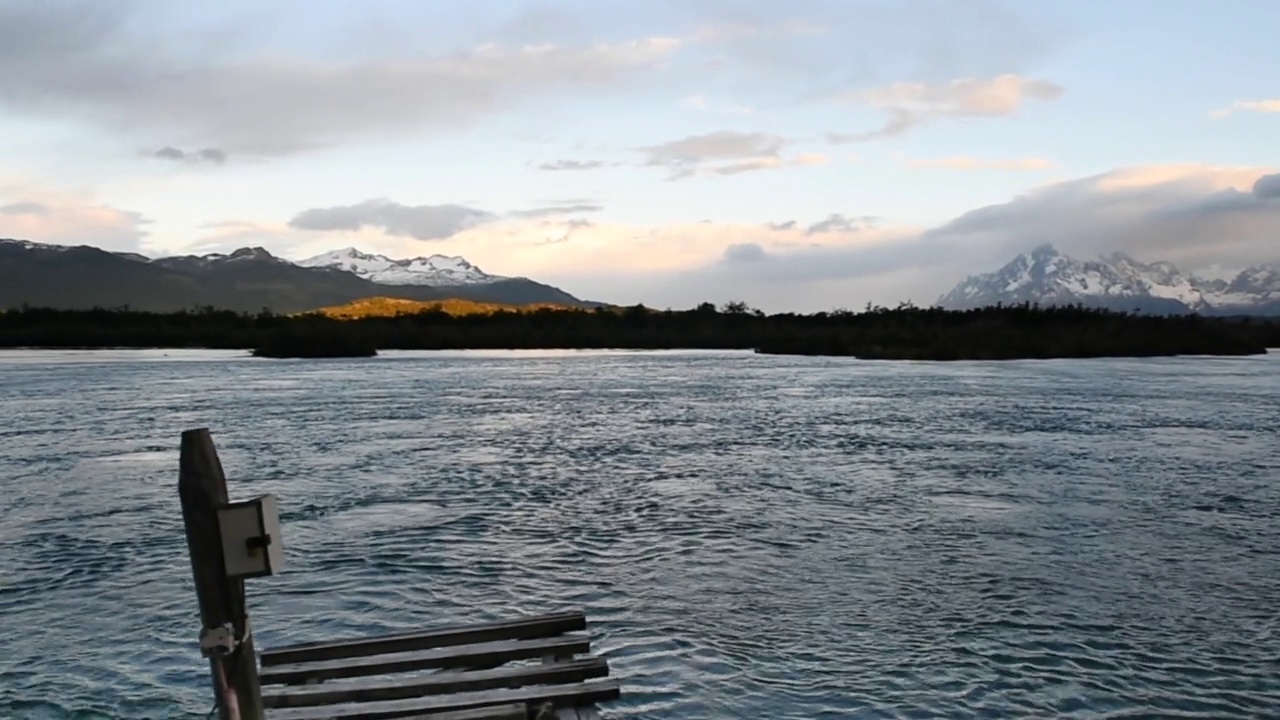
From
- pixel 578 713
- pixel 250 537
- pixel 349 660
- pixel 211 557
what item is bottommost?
pixel 578 713

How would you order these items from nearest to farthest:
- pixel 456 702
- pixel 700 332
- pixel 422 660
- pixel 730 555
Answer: pixel 456 702 → pixel 422 660 → pixel 730 555 → pixel 700 332

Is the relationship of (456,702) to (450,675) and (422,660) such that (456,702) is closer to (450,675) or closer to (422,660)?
(450,675)

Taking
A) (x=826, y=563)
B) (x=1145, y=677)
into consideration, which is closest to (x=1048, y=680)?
(x=1145, y=677)

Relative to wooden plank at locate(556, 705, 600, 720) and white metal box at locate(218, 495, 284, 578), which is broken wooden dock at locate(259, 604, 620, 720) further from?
white metal box at locate(218, 495, 284, 578)

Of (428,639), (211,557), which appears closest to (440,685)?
(428,639)

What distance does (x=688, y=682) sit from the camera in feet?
31.4

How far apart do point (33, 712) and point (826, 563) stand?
8825 millimetres

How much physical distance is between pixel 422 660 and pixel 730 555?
24.0 feet

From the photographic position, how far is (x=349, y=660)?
797cm

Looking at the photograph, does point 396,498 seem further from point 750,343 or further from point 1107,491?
point 750,343

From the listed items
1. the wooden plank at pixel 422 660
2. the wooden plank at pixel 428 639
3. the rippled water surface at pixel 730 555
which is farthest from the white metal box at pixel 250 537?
the rippled water surface at pixel 730 555

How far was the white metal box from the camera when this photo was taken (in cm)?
535

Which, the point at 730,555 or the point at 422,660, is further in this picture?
the point at 730,555

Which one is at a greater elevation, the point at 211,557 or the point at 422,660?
the point at 211,557
